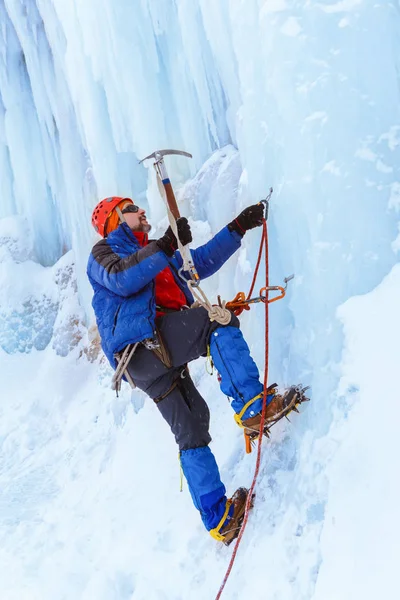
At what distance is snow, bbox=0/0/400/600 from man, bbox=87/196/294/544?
0.21 metres

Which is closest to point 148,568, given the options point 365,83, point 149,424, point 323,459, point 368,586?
point 323,459

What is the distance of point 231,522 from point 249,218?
147 centimetres

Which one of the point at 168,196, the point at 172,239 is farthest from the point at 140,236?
the point at 172,239

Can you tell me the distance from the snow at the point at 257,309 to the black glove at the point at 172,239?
0.59 m

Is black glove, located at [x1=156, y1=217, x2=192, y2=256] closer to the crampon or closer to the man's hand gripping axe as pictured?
the man's hand gripping axe

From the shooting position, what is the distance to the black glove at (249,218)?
2.67m

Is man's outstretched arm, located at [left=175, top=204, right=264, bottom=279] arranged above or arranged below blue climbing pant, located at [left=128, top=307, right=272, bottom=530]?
above

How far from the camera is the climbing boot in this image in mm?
2406

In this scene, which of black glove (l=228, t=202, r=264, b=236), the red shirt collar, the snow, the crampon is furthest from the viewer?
the red shirt collar

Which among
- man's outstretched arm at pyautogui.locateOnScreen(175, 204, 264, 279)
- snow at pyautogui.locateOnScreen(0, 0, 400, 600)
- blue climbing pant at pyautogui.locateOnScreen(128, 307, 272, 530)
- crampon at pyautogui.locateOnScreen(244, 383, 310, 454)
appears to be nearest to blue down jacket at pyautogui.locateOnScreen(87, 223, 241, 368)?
blue climbing pant at pyautogui.locateOnScreen(128, 307, 272, 530)

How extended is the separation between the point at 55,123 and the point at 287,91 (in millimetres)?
7297

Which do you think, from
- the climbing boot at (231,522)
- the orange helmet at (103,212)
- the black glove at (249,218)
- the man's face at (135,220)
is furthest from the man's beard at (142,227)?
the climbing boot at (231,522)

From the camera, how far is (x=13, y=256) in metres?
9.38

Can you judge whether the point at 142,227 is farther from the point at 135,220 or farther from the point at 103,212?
the point at 103,212
